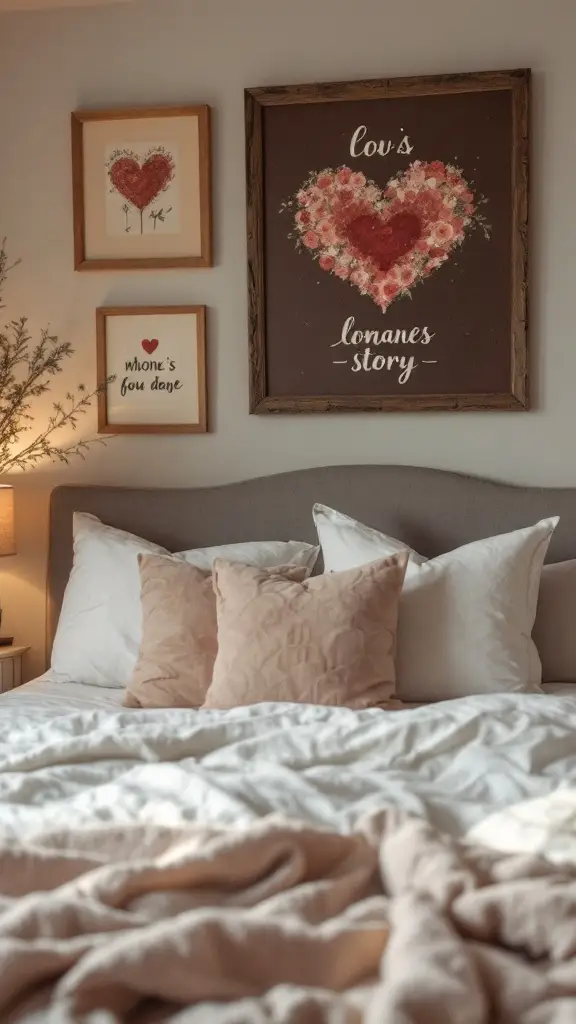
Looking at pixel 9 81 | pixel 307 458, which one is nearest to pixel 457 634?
pixel 307 458

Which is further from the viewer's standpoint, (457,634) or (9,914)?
A: (457,634)

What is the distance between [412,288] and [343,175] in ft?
1.33

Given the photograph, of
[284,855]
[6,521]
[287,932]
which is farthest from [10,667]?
[287,932]

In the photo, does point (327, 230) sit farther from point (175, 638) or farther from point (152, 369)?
point (175, 638)

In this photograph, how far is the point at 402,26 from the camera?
133 inches

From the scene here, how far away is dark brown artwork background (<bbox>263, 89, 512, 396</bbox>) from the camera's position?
3.35 meters

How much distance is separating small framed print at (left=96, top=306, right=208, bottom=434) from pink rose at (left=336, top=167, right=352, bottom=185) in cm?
57

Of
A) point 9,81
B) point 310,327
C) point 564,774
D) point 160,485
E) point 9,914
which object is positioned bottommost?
point 564,774

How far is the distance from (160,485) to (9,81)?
139 cm

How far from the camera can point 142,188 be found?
11.7 feet

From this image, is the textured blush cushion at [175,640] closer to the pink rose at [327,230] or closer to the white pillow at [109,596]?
the white pillow at [109,596]

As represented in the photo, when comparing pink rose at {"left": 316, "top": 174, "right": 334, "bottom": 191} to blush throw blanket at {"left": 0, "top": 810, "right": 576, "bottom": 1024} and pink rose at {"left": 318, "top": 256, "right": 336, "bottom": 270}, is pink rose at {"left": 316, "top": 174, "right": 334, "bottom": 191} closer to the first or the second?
pink rose at {"left": 318, "top": 256, "right": 336, "bottom": 270}

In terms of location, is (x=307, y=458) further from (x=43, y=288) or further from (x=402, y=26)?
(x=402, y=26)

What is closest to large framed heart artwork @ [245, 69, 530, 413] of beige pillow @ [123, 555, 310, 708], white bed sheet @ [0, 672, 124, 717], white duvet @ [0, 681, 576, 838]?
beige pillow @ [123, 555, 310, 708]
